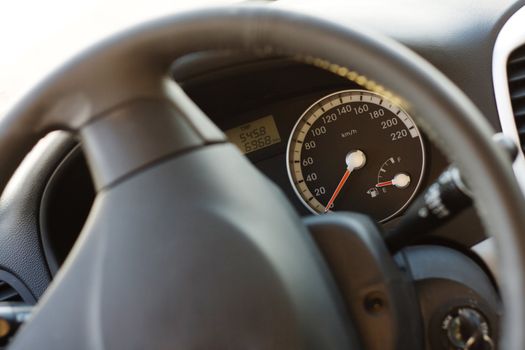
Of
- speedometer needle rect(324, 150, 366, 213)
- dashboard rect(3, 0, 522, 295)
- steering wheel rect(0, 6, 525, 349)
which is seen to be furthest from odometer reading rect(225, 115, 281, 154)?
steering wheel rect(0, 6, 525, 349)

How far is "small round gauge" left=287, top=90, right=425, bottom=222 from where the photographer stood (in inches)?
57.5

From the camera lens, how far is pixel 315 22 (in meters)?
0.76

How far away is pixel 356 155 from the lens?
147cm

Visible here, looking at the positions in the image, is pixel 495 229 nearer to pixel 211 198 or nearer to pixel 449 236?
pixel 211 198

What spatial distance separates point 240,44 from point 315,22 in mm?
90

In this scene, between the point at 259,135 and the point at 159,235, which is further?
the point at 259,135

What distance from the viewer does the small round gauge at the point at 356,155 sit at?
146cm

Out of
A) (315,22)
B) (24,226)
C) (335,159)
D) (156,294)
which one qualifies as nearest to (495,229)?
(315,22)

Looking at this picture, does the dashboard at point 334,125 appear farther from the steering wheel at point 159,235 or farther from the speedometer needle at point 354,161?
the steering wheel at point 159,235

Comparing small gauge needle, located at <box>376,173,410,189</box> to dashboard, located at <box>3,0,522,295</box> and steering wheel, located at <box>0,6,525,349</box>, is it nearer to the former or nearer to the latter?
dashboard, located at <box>3,0,522,295</box>

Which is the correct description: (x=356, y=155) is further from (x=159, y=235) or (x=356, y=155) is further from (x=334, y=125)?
(x=159, y=235)

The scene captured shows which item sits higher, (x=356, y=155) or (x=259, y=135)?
(x=259, y=135)

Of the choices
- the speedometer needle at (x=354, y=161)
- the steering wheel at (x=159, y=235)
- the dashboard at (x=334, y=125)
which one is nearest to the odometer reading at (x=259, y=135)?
the dashboard at (x=334, y=125)

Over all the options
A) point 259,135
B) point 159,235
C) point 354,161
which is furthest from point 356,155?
point 159,235
